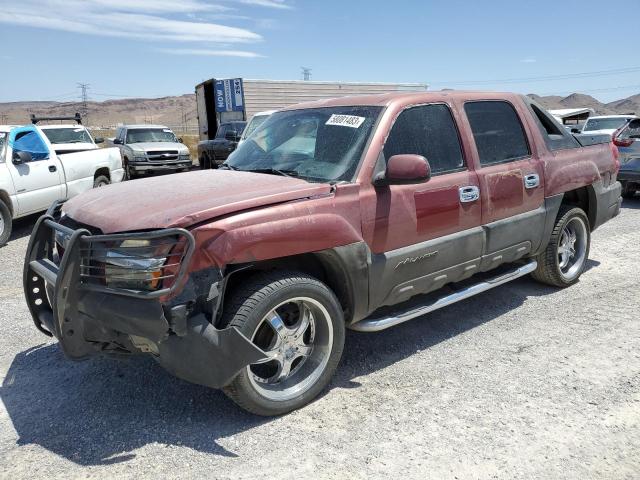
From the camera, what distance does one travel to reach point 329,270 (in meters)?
3.34

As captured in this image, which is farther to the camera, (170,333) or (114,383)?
(114,383)

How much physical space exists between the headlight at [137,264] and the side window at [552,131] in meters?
3.80

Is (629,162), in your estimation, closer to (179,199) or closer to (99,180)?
(179,199)

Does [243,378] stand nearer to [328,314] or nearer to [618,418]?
[328,314]

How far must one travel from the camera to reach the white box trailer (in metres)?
20.2

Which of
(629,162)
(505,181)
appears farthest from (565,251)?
(629,162)

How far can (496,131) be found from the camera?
4.45m

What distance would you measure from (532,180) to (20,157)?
301 inches

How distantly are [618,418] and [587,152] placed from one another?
10.4ft

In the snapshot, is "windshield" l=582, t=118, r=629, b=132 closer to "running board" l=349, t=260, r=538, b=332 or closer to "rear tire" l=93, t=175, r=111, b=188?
"running board" l=349, t=260, r=538, b=332

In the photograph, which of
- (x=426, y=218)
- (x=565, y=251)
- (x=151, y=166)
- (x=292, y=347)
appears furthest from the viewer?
(x=151, y=166)

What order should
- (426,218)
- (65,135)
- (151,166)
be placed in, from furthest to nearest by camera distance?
(151,166) < (65,135) < (426,218)

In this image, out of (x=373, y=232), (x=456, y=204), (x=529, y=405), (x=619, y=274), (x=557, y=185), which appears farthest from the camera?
(x=619, y=274)

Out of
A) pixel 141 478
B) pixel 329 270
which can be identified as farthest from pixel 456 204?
pixel 141 478
